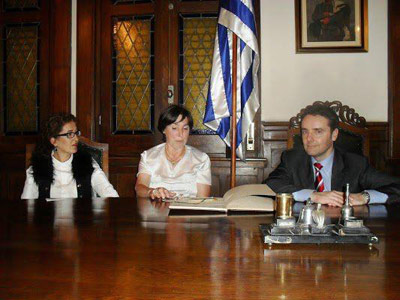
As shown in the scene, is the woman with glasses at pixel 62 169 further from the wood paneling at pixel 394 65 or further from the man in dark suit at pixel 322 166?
the wood paneling at pixel 394 65

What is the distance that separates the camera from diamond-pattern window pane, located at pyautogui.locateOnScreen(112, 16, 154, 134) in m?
4.81

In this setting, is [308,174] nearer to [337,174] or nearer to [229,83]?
[337,174]

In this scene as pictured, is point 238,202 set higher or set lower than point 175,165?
lower

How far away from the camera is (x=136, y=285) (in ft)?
3.34

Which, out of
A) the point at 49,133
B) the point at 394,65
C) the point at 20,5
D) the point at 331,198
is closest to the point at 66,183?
the point at 49,133

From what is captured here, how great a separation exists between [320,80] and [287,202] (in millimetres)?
3177

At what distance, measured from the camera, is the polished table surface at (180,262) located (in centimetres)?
99

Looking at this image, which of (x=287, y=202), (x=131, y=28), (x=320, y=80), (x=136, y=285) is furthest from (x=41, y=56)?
(x=136, y=285)

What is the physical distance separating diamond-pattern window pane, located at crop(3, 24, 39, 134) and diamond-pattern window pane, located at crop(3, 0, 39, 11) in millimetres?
180

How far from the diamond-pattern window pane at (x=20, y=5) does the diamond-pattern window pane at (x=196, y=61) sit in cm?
155

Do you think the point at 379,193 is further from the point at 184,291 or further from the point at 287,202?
the point at 184,291

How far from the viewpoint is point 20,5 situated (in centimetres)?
504

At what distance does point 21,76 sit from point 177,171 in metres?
2.61

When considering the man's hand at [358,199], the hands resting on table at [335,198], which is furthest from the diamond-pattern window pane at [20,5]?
the man's hand at [358,199]
